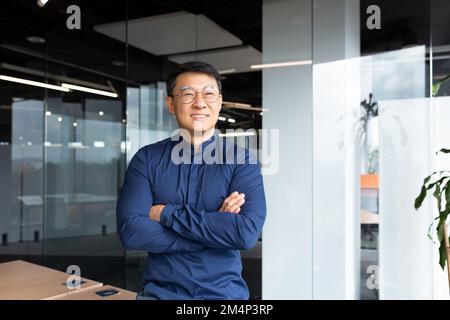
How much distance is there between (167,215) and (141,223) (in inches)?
4.3

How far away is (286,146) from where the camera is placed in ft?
10.2

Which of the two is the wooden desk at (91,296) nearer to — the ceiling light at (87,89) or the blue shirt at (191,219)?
the blue shirt at (191,219)

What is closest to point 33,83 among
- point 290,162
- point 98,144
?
A: point 98,144

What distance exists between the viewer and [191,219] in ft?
4.58

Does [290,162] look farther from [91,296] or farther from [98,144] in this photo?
[98,144]

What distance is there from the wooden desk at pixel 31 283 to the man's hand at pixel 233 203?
2.75ft

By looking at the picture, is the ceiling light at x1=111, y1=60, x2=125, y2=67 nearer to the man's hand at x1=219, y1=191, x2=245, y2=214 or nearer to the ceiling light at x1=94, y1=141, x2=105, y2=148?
the ceiling light at x1=94, y1=141, x2=105, y2=148

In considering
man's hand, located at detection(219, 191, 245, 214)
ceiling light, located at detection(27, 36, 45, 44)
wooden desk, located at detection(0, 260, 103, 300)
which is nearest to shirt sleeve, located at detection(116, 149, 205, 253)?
man's hand, located at detection(219, 191, 245, 214)

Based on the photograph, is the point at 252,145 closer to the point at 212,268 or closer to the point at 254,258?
the point at 254,258

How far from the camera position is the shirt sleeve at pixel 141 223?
141cm

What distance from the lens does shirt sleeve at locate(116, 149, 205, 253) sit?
4.63 ft

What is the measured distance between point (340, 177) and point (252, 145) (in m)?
0.76

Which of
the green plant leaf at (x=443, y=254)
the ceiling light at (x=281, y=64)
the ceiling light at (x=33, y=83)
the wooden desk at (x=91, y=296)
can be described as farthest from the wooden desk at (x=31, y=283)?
the ceiling light at (x=33, y=83)

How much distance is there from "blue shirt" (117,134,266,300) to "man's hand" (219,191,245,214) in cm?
3
